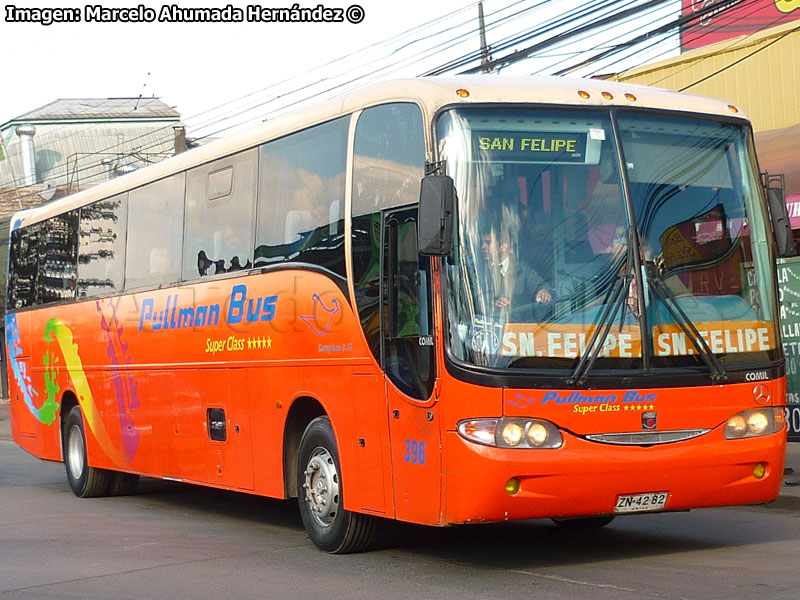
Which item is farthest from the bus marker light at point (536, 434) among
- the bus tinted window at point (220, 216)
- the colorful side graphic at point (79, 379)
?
the colorful side graphic at point (79, 379)

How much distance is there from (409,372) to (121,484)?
767 cm

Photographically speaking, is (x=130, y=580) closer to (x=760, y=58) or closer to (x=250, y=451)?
(x=250, y=451)

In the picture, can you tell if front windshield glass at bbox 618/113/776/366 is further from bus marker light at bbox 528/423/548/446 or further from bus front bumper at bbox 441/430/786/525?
bus marker light at bbox 528/423/548/446

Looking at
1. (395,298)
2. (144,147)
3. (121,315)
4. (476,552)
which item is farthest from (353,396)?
(144,147)

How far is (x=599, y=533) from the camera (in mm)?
10438

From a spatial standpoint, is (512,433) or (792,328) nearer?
(512,433)

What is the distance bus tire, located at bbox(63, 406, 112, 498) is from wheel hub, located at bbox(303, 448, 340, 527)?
5.82 meters

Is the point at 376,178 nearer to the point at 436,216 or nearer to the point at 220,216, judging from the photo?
the point at 436,216

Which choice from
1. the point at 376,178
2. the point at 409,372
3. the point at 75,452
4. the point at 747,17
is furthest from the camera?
the point at 747,17

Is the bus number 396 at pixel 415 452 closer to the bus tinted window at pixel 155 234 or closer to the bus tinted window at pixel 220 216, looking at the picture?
the bus tinted window at pixel 220 216

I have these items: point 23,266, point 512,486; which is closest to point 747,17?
point 23,266

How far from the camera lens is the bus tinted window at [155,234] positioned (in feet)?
40.4

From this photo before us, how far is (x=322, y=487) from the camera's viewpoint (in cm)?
955

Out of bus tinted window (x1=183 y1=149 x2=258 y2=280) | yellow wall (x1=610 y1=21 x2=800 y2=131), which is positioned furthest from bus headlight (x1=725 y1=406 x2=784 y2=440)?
yellow wall (x1=610 y1=21 x2=800 y2=131)
